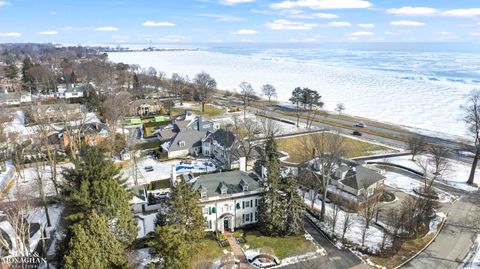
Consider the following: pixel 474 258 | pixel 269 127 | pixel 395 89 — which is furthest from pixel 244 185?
pixel 395 89

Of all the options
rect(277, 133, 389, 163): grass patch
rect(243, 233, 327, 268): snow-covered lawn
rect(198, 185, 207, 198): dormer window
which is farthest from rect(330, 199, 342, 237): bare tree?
rect(277, 133, 389, 163): grass patch

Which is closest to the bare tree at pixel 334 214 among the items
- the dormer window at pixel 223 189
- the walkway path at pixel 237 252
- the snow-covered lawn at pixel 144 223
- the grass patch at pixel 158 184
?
the walkway path at pixel 237 252

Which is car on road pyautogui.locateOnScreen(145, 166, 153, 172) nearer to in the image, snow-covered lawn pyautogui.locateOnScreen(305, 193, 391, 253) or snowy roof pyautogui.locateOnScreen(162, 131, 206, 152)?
snowy roof pyautogui.locateOnScreen(162, 131, 206, 152)

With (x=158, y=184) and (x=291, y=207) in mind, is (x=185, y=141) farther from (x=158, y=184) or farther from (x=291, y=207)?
(x=291, y=207)

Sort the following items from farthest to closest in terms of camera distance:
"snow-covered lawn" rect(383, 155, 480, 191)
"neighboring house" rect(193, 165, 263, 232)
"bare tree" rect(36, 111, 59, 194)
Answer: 1. "snow-covered lawn" rect(383, 155, 480, 191)
2. "bare tree" rect(36, 111, 59, 194)
3. "neighboring house" rect(193, 165, 263, 232)

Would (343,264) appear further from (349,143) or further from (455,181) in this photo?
(349,143)

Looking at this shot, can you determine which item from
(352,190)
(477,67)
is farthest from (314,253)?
(477,67)

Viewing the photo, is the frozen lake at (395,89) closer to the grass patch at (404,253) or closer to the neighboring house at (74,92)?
the grass patch at (404,253)
